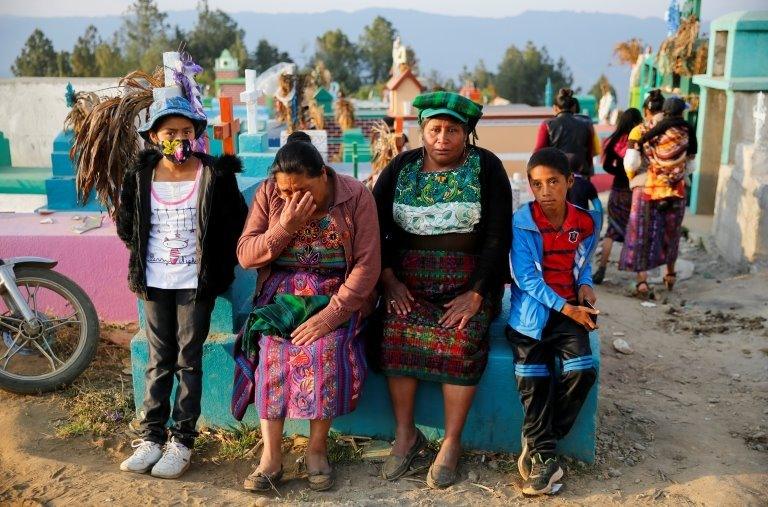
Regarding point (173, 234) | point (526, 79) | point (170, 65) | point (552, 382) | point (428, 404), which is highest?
point (526, 79)

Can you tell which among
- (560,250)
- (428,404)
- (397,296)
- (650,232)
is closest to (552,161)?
(560,250)

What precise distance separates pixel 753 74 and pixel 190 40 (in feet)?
116

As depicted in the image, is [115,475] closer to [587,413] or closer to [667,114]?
[587,413]

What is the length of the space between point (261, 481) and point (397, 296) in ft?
3.27

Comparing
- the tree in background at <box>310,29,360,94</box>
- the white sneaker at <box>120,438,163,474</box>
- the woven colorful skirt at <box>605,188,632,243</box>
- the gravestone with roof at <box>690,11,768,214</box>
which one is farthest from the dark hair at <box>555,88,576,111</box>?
the tree in background at <box>310,29,360,94</box>

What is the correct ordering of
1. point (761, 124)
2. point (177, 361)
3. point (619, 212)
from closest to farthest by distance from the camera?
point (177, 361) < point (619, 212) < point (761, 124)

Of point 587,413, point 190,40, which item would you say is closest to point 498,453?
point 587,413

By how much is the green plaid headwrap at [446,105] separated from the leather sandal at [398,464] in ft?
4.90

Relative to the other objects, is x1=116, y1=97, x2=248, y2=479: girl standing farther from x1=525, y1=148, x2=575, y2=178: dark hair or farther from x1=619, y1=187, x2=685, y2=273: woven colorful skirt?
x1=619, y1=187, x2=685, y2=273: woven colorful skirt

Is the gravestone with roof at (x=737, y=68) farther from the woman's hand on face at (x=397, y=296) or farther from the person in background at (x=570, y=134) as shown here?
the woman's hand on face at (x=397, y=296)

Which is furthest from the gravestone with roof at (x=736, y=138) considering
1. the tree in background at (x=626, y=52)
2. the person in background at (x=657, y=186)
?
the tree in background at (x=626, y=52)

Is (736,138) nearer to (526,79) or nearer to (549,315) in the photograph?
(549,315)

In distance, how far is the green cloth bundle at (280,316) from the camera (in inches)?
136

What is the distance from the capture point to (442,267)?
3.64 meters
